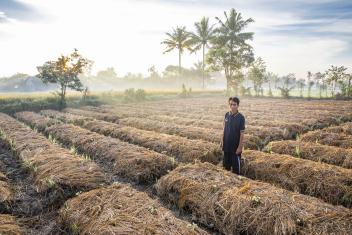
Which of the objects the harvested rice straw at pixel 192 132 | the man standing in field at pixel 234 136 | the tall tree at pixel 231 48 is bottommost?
the harvested rice straw at pixel 192 132

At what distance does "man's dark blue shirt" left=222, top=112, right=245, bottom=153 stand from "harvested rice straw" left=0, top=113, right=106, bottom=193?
2951 mm

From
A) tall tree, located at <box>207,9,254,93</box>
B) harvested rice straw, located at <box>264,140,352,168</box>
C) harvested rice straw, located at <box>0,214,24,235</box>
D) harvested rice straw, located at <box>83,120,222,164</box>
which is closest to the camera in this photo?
harvested rice straw, located at <box>0,214,24,235</box>

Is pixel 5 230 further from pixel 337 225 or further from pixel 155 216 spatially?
pixel 337 225

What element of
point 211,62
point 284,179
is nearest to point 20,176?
point 284,179

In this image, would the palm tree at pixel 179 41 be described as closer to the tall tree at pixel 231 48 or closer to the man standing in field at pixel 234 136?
the tall tree at pixel 231 48

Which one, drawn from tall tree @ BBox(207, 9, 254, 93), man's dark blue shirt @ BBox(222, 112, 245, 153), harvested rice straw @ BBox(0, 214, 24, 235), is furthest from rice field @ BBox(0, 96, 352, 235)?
tall tree @ BBox(207, 9, 254, 93)

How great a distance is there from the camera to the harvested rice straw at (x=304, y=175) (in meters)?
5.68

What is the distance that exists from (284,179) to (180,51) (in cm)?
4734

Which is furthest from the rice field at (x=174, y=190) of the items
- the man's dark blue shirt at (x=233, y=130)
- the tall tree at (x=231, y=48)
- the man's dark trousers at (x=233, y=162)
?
the tall tree at (x=231, y=48)

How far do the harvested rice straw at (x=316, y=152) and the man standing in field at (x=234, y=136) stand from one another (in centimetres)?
255

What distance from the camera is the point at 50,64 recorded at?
28516mm

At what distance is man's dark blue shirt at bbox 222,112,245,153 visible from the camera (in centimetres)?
657

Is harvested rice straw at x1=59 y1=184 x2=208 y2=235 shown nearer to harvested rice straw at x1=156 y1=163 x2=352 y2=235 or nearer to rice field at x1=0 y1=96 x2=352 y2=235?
rice field at x1=0 y1=96 x2=352 y2=235

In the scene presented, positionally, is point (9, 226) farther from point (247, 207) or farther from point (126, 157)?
point (126, 157)
